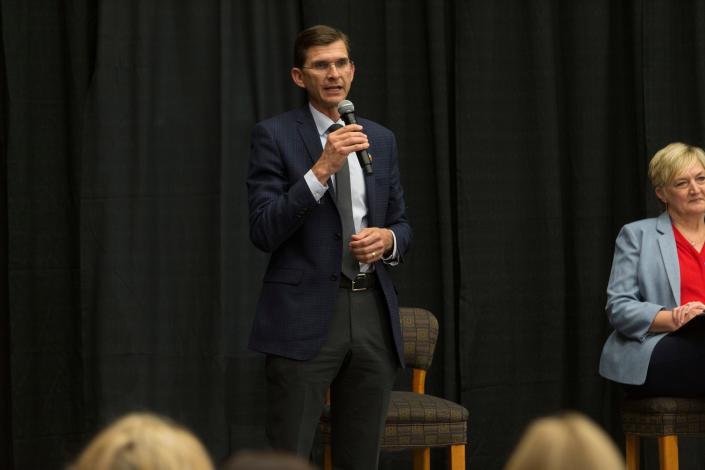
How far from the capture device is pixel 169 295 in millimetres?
4129

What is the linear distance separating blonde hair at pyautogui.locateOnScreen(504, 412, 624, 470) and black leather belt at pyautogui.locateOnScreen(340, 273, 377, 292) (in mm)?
1797

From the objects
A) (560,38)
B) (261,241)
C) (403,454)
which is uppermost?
(560,38)

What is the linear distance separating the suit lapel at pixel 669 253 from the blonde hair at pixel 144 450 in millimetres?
2850

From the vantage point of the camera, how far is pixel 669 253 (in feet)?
11.8

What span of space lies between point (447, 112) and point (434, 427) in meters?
1.39

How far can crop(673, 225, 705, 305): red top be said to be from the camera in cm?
358

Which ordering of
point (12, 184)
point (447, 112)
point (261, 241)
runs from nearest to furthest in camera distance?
point (261, 241) → point (12, 184) → point (447, 112)

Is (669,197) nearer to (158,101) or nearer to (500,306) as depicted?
(500,306)

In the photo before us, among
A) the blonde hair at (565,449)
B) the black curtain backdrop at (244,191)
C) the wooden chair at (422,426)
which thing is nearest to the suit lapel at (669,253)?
the black curtain backdrop at (244,191)

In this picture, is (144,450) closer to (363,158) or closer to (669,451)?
(363,158)

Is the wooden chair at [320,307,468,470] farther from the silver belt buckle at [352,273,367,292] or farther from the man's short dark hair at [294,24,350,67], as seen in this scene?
the man's short dark hair at [294,24,350,67]

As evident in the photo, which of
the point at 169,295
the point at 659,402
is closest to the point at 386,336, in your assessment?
the point at 659,402

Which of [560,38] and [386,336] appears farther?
[560,38]

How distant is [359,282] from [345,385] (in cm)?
28
